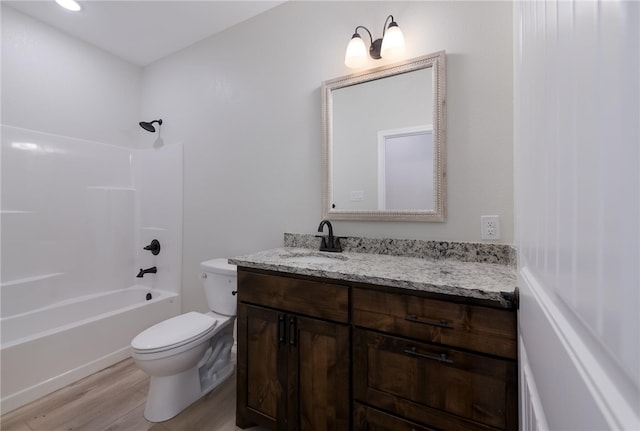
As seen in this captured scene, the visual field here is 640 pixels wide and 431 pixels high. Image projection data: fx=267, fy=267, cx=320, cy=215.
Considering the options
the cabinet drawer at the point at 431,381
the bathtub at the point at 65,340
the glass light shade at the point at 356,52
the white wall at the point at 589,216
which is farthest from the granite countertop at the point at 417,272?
the bathtub at the point at 65,340

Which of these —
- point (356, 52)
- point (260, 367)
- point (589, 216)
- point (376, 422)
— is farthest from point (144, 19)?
point (376, 422)

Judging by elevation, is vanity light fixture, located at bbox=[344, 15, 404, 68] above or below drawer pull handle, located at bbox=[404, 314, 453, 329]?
above

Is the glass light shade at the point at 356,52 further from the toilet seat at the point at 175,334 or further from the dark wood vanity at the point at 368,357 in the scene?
the toilet seat at the point at 175,334

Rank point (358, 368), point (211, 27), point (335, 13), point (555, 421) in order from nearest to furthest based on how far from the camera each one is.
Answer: point (555, 421), point (358, 368), point (335, 13), point (211, 27)

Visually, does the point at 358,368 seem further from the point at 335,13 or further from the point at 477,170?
the point at 335,13

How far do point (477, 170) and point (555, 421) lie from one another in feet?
3.80

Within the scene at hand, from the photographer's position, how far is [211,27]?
7.13 feet

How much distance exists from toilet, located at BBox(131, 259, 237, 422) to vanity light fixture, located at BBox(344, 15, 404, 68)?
4.98 feet

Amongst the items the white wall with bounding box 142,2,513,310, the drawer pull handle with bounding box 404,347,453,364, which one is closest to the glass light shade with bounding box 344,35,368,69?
the white wall with bounding box 142,2,513,310

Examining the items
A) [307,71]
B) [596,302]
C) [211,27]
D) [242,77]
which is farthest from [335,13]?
[596,302]

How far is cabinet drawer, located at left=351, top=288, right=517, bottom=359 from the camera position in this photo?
0.85 meters

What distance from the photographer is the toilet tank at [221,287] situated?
1.80 meters

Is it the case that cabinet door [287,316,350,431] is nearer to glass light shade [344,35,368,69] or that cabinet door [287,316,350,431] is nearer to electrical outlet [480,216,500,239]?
electrical outlet [480,216,500,239]

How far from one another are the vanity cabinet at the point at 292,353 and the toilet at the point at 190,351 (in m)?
0.37
